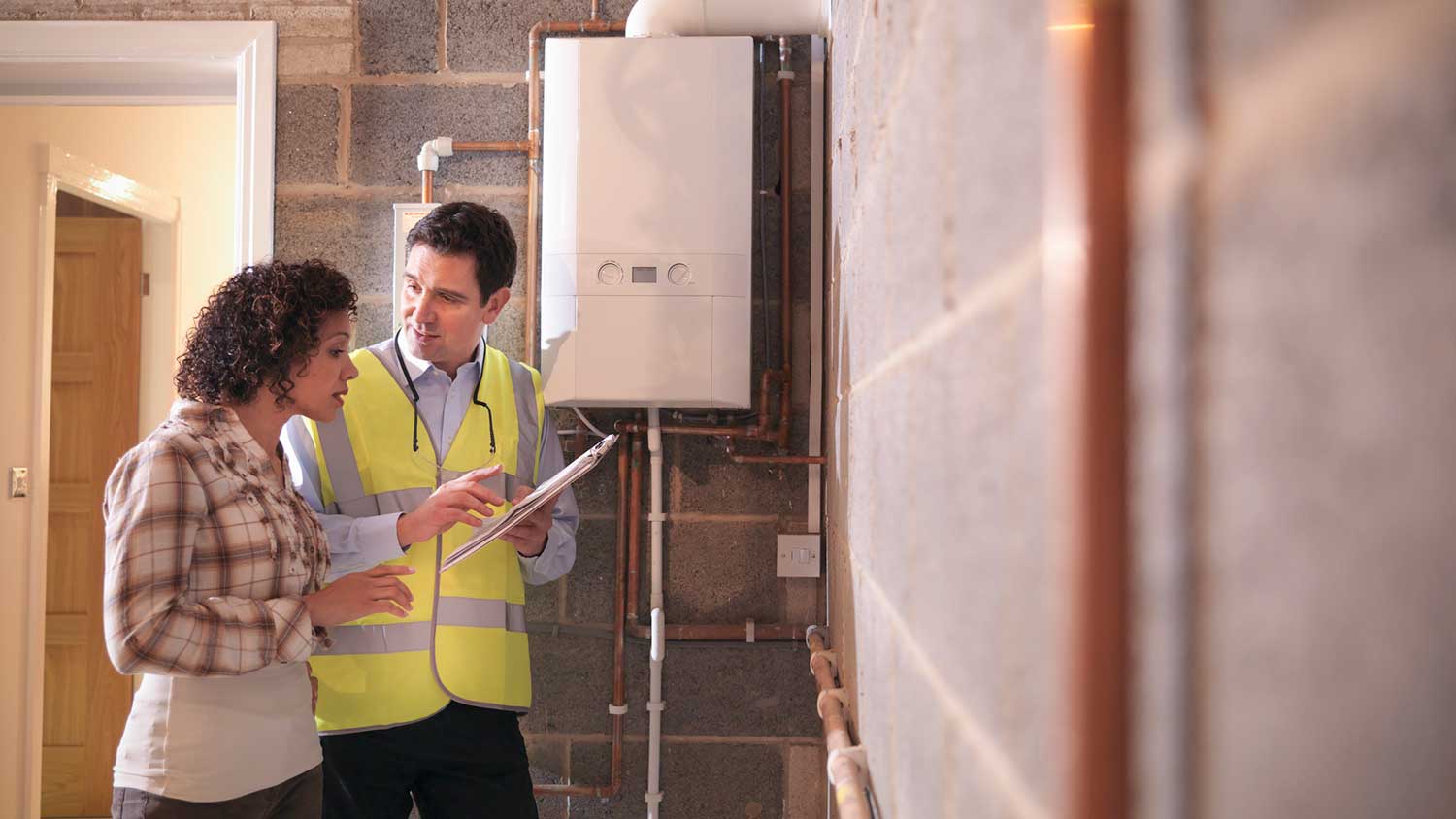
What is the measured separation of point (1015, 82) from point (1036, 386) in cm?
13

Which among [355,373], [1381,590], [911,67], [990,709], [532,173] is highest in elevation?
[532,173]

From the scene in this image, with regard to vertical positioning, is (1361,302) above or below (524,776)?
above

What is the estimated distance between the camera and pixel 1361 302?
0.20 m

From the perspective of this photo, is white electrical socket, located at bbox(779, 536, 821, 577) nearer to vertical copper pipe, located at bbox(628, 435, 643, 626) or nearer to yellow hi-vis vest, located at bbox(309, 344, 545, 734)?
vertical copper pipe, located at bbox(628, 435, 643, 626)

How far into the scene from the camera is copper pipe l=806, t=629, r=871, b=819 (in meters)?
1.04

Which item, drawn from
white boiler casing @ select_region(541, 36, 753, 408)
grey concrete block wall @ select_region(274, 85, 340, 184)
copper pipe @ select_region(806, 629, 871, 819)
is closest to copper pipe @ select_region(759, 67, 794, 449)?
white boiler casing @ select_region(541, 36, 753, 408)

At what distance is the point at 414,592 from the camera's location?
203 cm

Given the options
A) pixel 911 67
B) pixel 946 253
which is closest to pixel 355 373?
pixel 911 67

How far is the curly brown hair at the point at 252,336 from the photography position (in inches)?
64.4

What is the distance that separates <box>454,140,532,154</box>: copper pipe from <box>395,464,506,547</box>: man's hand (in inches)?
34.5

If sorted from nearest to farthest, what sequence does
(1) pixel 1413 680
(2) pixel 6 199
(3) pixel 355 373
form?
1. (1) pixel 1413 680
2. (3) pixel 355 373
3. (2) pixel 6 199

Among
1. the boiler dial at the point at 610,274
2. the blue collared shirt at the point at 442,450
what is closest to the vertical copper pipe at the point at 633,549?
the blue collared shirt at the point at 442,450

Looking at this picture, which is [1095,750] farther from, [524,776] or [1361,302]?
[524,776]

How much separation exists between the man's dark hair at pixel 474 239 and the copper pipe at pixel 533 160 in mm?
268
